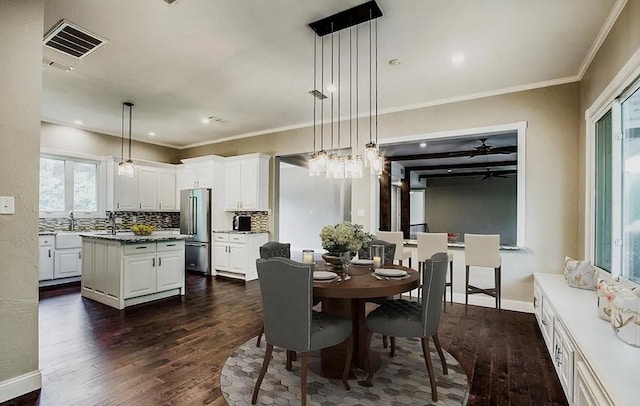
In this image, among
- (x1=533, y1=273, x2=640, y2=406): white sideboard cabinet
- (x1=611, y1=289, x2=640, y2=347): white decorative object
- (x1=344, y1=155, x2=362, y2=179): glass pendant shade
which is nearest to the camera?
(x1=533, y1=273, x2=640, y2=406): white sideboard cabinet

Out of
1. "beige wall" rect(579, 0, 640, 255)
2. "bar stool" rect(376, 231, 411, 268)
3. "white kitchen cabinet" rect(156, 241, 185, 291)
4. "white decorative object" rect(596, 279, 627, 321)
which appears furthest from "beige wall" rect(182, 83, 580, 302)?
"white kitchen cabinet" rect(156, 241, 185, 291)

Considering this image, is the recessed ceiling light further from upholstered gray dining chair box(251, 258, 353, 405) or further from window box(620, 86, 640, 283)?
upholstered gray dining chair box(251, 258, 353, 405)

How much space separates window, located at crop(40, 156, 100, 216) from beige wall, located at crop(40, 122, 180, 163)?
0.22 metres

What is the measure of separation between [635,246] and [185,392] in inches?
135

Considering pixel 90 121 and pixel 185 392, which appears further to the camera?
pixel 90 121

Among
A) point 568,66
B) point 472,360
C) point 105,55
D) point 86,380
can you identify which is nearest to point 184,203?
point 105,55

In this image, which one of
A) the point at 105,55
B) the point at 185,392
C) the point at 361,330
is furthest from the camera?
the point at 105,55

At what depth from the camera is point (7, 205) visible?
7.03ft

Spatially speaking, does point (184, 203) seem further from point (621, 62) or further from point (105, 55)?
point (621, 62)

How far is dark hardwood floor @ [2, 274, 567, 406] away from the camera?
86.6 inches

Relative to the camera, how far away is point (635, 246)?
8.05 ft

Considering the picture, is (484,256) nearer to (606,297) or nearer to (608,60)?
(606,297)

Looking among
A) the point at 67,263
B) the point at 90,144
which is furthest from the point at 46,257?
the point at 90,144

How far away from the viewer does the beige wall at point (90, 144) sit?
18.5 ft
